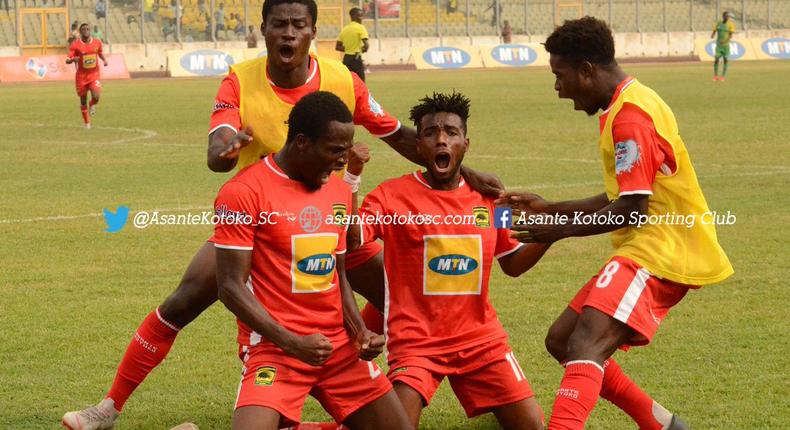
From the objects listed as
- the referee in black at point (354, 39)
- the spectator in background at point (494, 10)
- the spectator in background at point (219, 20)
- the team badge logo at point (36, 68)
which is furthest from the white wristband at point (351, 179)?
the spectator in background at point (494, 10)

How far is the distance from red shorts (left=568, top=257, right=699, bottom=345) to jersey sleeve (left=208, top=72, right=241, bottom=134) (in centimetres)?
196

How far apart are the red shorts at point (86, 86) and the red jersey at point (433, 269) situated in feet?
65.7

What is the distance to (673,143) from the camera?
574 cm

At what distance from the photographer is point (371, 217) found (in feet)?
20.2

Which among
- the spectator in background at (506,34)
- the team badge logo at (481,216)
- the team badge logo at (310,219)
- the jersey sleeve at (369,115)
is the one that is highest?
the jersey sleeve at (369,115)

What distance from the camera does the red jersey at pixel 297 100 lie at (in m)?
6.34

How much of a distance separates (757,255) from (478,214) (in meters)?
5.17

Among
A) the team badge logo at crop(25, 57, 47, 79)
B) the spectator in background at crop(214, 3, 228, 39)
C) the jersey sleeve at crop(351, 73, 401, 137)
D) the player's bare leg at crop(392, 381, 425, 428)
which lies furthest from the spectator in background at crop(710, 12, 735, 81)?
the player's bare leg at crop(392, 381, 425, 428)

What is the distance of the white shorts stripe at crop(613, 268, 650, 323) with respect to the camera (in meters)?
5.68

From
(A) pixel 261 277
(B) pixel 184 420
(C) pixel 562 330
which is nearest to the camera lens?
(A) pixel 261 277

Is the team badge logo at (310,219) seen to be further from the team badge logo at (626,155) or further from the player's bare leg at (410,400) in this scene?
the team badge logo at (626,155)

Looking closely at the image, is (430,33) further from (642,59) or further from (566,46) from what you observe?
(566,46)

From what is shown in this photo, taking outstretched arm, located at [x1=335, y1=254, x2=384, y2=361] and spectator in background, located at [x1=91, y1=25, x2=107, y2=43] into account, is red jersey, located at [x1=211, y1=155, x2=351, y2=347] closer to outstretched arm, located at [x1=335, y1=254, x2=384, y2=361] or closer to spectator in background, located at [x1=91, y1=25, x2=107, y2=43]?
outstretched arm, located at [x1=335, y1=254, x2=384, y2=361]

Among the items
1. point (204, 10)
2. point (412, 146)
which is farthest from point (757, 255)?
point (204, 10)
